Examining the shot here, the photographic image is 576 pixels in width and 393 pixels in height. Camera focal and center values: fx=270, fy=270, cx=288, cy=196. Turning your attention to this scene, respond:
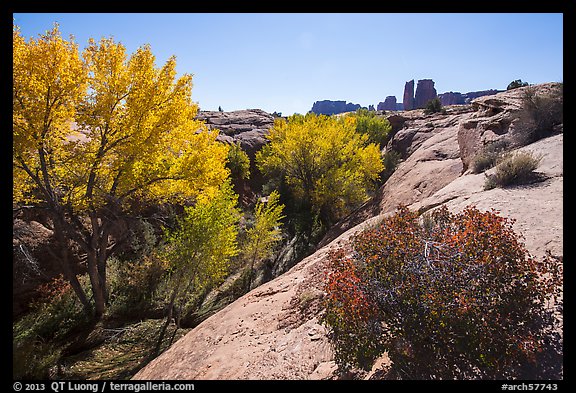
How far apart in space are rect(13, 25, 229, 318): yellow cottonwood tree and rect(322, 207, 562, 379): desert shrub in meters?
7.24

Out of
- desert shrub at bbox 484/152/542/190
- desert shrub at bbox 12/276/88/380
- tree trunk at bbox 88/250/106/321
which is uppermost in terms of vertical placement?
desert shrub at bbox 484/152/542/190

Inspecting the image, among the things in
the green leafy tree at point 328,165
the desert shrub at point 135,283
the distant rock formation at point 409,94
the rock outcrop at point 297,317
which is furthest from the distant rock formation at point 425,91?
the desert shrub at point 135,283

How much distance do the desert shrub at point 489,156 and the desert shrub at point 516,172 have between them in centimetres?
205

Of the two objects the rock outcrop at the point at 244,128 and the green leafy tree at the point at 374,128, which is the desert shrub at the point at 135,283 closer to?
the rock outcrop at the point at 244,128

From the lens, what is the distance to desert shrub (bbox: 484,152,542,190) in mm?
6719

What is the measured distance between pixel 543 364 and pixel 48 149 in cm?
1118

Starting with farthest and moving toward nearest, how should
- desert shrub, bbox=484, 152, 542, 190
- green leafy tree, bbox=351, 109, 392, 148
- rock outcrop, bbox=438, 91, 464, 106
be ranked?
1. rock outcrop, bbox=438, 91, 464, 106
2. green leafy tree, bbox=351, 109, 392, 148
3. desert shrub, bbox=484, 152, 542, 190

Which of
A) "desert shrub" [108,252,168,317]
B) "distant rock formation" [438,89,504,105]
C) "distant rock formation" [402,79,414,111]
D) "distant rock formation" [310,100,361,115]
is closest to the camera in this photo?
"desert shrub" [108,252,168,317]

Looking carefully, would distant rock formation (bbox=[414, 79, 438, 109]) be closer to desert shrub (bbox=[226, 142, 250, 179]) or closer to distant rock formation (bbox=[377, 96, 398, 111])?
distant rock formation (bbox=[377, 96, 398, 111])

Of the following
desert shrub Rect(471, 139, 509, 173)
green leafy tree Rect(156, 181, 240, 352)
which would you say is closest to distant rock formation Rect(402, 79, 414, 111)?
desert shrub Rect(471, 139, 509, 173)

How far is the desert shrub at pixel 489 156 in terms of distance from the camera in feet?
30.5

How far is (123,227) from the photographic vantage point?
44.3 feet
